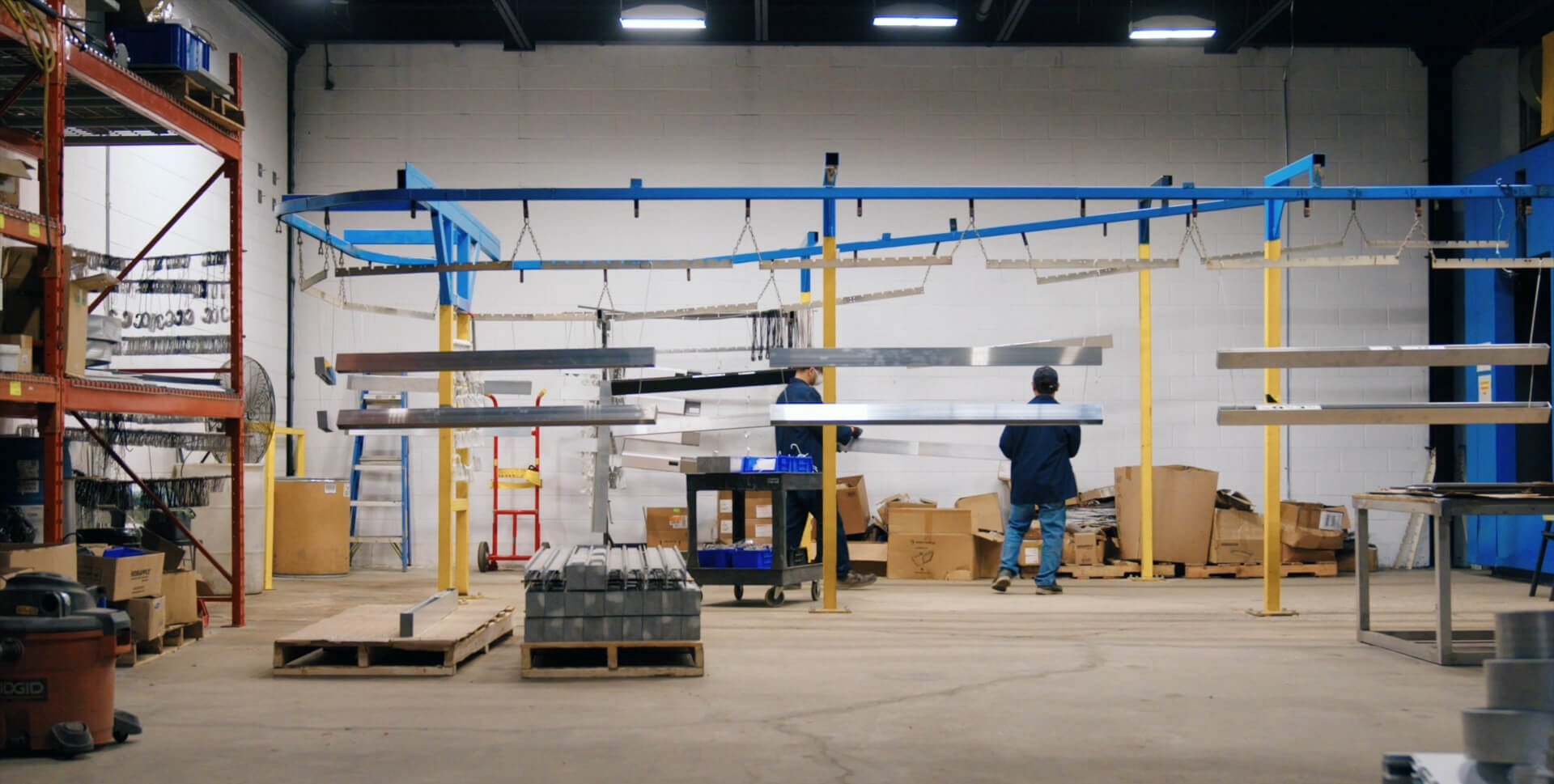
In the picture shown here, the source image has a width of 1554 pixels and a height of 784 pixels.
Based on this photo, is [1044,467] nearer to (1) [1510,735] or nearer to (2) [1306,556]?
(2) [1306,556]

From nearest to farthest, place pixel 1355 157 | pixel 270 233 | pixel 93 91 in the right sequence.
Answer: pixel 93 91, pixel 270 233, pixel 1355 157

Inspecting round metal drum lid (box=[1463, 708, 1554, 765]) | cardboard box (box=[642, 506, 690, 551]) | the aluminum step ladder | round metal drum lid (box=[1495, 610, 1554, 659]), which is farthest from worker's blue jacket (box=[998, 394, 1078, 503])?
round metal drum lid (box=[1463, 708, 1554, 765])

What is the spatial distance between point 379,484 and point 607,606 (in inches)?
255

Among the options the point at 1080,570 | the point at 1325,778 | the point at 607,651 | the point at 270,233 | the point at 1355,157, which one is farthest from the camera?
the point at 1355,157

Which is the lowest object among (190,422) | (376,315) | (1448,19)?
(190,422)

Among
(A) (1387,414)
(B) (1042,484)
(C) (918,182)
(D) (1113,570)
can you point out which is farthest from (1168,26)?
(A) (1387,414)

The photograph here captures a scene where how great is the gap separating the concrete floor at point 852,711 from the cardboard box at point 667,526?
3201mm

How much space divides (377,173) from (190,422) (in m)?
3.37

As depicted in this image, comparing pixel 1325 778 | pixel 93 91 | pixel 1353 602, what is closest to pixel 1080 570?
pixel 1353 602

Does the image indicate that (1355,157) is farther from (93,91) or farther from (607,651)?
(93,91)

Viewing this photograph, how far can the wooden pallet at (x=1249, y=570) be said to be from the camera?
10.3 metres

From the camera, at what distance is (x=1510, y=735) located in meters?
2.23

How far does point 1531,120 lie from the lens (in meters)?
10.6

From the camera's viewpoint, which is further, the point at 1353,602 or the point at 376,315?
the point at 376,315
